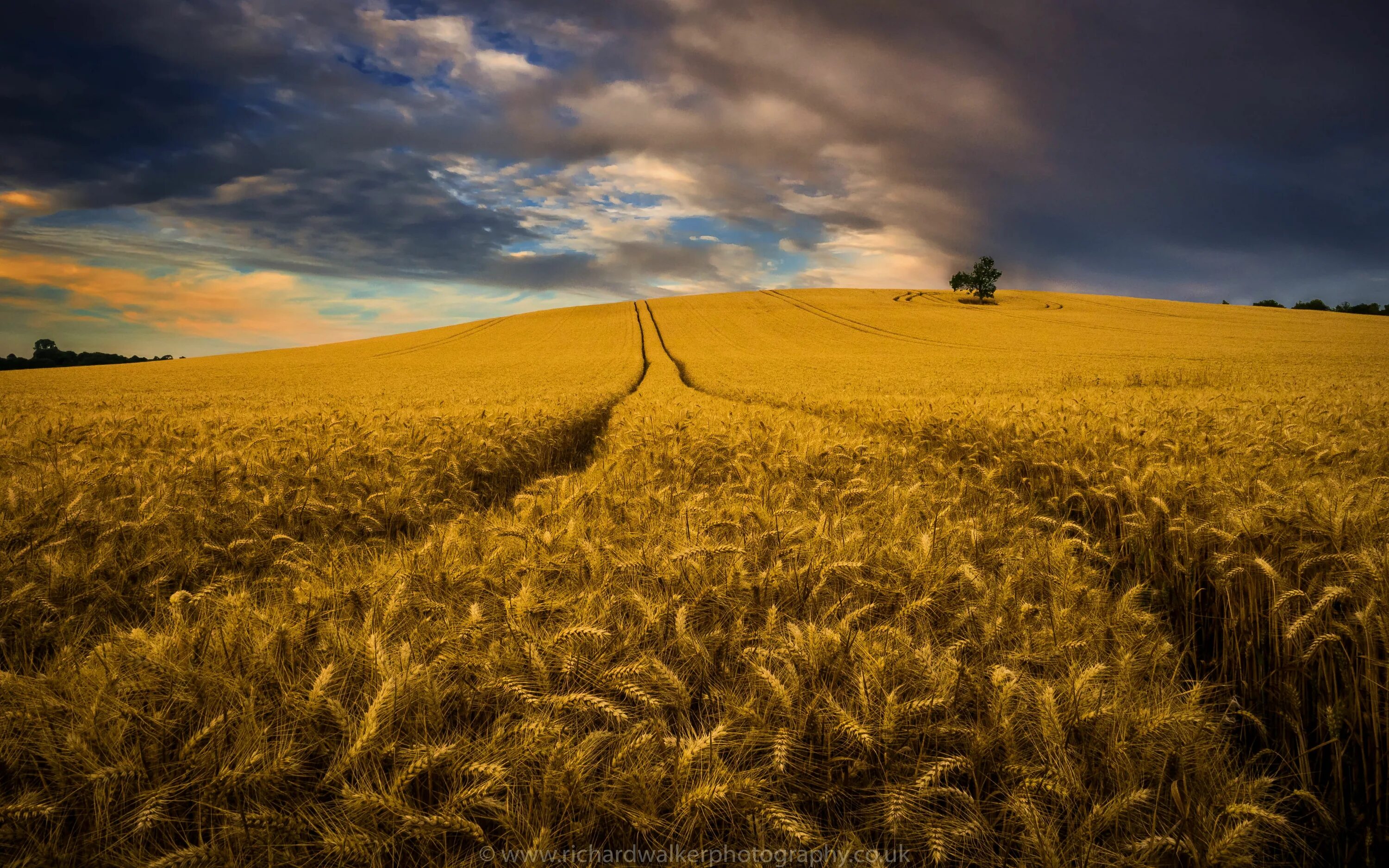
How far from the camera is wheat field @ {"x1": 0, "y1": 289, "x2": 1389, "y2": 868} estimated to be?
1283 millimetres

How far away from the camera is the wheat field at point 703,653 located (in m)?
1.28

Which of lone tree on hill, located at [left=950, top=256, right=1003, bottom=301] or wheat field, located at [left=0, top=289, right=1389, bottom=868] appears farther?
lone tree on hill, located at [left=950, top=256, right=1003, bottom=301]

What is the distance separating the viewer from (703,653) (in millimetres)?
1817

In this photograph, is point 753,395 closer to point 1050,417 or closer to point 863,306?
point 1050,417

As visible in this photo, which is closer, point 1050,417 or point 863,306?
point 1050,417

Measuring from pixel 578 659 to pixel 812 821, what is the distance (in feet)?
2.61

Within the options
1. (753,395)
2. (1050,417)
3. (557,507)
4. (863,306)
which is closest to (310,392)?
(753,395)

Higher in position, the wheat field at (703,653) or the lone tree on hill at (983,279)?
the lone tree on hill at (983,279)

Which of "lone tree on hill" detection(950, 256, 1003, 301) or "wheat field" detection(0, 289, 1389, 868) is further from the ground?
"lone tree on hill" detection(950, 256, 1003, 301)

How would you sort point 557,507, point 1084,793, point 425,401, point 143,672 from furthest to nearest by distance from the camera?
point 425,401
point 557,507
point 143,672
point 1084,793

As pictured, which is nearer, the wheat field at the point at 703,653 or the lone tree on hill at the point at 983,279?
the wheat field at the point at 703,653

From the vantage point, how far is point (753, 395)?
1286cm

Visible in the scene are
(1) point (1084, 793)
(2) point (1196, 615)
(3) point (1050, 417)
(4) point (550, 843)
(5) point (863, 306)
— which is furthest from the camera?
(5) point (863, 306)

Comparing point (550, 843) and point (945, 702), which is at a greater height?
point (945, 702)
